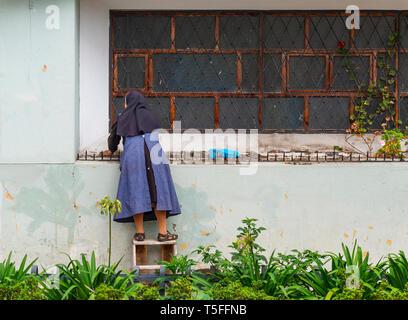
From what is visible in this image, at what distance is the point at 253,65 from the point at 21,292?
3.77 meters

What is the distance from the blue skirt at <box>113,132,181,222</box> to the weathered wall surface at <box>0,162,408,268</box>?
297mm

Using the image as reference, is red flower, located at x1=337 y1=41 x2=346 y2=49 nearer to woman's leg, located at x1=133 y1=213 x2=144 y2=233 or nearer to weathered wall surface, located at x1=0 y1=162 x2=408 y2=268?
weathered wall surface, located at x1=0 y1=162 x2=408 y2=268

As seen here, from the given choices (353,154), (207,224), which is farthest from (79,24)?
(353,154)

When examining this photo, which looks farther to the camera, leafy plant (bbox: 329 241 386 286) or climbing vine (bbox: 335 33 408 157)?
climbing vine (bbox: 335 33 408 157)

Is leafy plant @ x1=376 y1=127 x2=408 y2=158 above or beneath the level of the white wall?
beneath

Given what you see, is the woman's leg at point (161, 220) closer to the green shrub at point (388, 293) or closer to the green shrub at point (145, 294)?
the green shrub at point (145, 294)

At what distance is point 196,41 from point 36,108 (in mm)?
1997

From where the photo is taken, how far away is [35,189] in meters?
4.99

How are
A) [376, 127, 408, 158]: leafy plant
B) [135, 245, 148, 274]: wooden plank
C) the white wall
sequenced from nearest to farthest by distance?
[135, 245, 148, 274]: wooden plank < [376, 127, 408, 158]: leafy plant < the white wall

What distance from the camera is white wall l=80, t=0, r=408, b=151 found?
5.44m

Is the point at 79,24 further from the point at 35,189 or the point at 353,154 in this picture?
the point at 353,154

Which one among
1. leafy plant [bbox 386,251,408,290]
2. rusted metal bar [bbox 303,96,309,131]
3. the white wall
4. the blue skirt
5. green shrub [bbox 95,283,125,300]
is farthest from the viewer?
rusted metal bar [bbox 303,96,309,131]

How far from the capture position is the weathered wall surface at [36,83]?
4965 millimetres

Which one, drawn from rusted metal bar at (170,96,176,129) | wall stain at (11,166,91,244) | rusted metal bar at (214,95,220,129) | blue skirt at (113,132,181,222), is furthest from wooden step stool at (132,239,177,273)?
rusted metal bar at (214,95,220,129)
